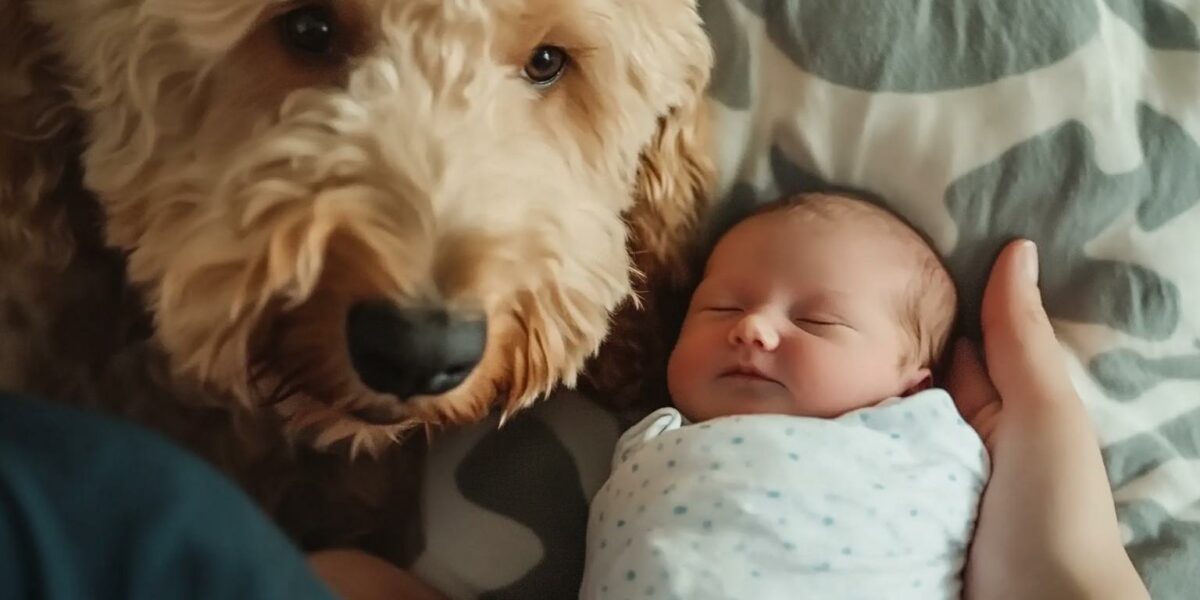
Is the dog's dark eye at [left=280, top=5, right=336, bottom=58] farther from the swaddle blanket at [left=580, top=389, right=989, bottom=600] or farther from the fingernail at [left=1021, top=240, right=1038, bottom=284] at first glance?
→ the fingernail at [left=1021, top=240, right=1038, bottom=284]

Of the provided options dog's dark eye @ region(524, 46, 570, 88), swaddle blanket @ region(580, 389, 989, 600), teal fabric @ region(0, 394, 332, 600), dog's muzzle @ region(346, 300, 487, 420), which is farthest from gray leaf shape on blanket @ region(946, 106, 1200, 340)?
teal fabric @ region(0, 394, 332, 600)

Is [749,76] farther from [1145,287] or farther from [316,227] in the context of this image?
[316,227]

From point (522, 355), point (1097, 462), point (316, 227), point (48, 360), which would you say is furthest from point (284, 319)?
point (1097, 462)

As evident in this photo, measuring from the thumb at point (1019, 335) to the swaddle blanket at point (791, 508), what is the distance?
0.29 feet

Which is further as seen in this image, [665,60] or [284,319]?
[665,60]

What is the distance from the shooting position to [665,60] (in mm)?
1376

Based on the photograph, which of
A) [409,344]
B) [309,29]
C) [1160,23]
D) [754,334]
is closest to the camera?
[409,344]

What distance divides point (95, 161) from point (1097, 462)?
1.09 m

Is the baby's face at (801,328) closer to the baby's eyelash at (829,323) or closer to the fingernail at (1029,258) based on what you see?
the baby's eyelash at (829,323)

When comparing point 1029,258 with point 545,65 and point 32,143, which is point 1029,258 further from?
point 32,143

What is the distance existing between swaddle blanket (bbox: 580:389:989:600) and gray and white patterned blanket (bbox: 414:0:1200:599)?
0.15 m

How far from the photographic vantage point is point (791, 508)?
1301mm

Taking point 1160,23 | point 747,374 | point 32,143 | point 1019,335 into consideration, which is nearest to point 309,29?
point 32,143

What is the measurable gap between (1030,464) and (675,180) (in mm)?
494
